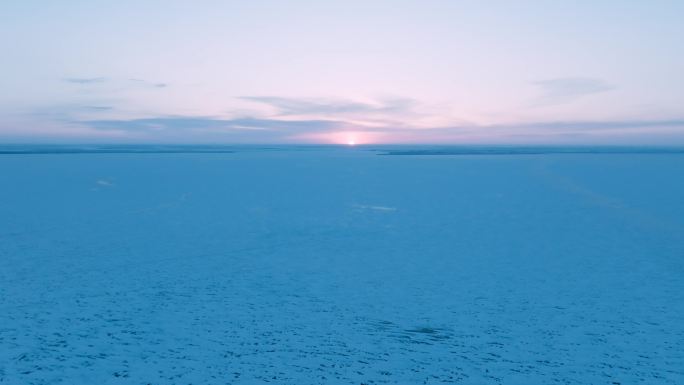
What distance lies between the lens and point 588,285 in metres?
10.7

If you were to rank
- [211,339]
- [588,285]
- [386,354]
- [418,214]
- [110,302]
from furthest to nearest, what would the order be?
[418,214], [588,285], [110,302], [211,339], [386,354]

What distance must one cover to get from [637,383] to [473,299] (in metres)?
3.47

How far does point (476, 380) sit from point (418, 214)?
12876 mm

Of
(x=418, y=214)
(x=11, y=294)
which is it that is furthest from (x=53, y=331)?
(x=418, y=214)

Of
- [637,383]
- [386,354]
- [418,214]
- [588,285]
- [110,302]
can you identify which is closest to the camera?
[637,383]

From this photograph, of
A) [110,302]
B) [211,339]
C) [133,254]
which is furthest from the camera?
[133,254]

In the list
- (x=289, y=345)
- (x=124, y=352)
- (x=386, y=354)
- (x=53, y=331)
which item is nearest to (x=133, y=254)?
(x=53, y=331)

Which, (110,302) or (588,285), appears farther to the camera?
(588,285)

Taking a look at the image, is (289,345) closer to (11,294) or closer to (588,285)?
(11,294)

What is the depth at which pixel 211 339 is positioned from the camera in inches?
313

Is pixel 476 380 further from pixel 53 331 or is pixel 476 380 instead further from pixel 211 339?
pixel 53 331

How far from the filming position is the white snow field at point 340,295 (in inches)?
281

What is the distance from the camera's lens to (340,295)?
10.2 m

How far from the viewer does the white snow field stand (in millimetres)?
7137
